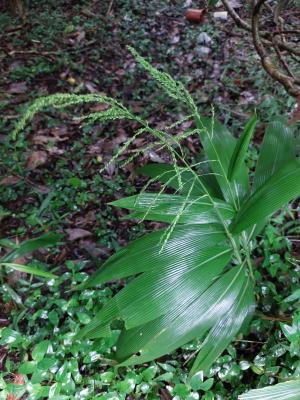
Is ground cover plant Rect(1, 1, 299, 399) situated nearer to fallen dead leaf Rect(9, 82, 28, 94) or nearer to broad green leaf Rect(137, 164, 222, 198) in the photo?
fallen dead leaf Rect(9, 82, 28, 94)

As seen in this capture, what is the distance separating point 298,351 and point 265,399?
1.34 feet

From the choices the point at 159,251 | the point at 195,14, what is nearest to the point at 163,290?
the point at 159,251

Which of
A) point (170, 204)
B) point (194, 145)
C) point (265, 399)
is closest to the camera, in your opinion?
point (265, 399)

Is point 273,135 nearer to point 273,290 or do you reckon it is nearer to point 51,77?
point 273,290

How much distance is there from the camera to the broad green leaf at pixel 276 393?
1142mm

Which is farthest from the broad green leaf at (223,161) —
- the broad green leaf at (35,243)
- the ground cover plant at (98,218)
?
the broad green leaf at (35,243)

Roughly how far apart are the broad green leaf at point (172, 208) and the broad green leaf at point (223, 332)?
30 cm

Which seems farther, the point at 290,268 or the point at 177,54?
the point at 177,54

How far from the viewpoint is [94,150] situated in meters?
2.84

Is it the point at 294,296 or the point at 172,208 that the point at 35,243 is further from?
the point at 294,296

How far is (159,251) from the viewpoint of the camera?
1.51 meters

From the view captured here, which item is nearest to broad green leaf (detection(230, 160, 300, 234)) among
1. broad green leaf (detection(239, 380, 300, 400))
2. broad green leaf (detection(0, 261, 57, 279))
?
broad green leaf (detection(239, 380, 300, 400))

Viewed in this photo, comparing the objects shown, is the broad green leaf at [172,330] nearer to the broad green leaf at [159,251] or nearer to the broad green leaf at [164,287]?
the broad green leaf at [164,287]

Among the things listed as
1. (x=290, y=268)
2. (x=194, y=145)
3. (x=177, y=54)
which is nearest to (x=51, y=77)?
(x=177, y=54)
